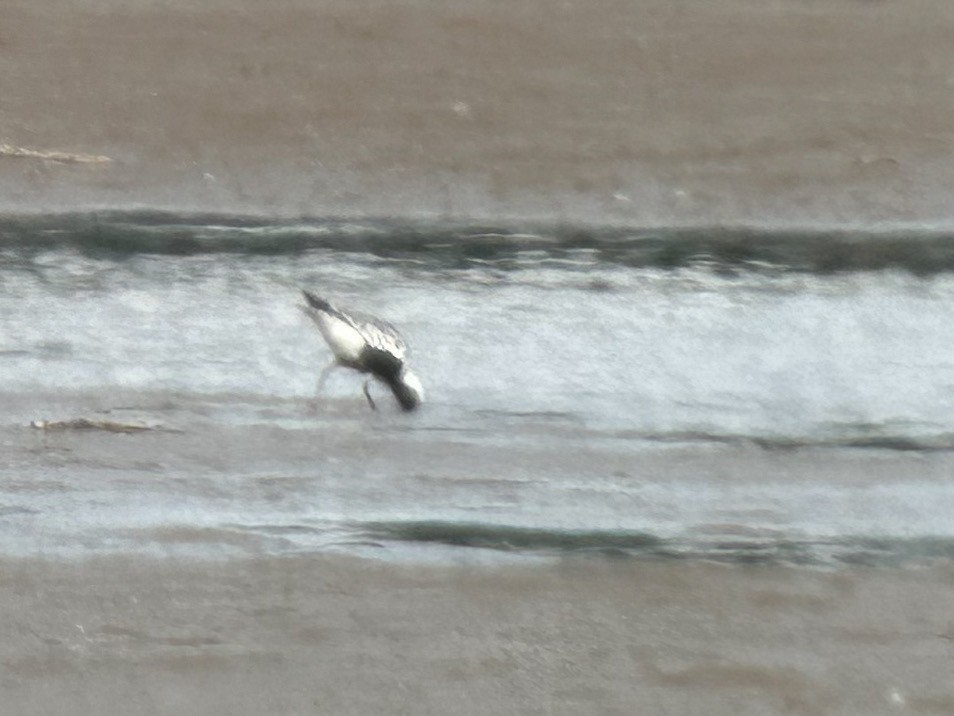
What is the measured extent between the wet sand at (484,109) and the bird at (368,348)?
0.06m

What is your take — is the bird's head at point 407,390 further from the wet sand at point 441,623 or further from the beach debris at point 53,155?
the beach debris at point 53,155

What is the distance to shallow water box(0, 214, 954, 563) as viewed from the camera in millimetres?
584

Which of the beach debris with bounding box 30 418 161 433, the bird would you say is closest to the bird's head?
the bird

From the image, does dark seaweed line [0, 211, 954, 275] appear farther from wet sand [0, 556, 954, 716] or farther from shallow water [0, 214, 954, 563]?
wet sand [0, 556, 954, 716]

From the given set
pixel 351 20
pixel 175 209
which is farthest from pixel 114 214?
pixel 351 20

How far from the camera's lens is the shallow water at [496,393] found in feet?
1.92

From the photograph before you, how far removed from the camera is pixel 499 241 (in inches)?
23.1

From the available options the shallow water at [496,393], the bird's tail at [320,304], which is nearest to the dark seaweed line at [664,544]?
the shallow water at [496,393]

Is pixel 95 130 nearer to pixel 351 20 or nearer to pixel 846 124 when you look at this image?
pixel 351 20

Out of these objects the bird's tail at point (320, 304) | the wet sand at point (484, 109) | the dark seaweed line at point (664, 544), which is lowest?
the dark seaweed line at point (664, 544)

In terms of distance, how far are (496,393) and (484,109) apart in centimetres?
15

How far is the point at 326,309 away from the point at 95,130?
0.51 ft

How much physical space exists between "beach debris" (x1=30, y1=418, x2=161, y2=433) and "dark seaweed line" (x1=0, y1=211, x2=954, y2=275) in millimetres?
90

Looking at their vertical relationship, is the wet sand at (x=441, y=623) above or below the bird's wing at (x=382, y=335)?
below
